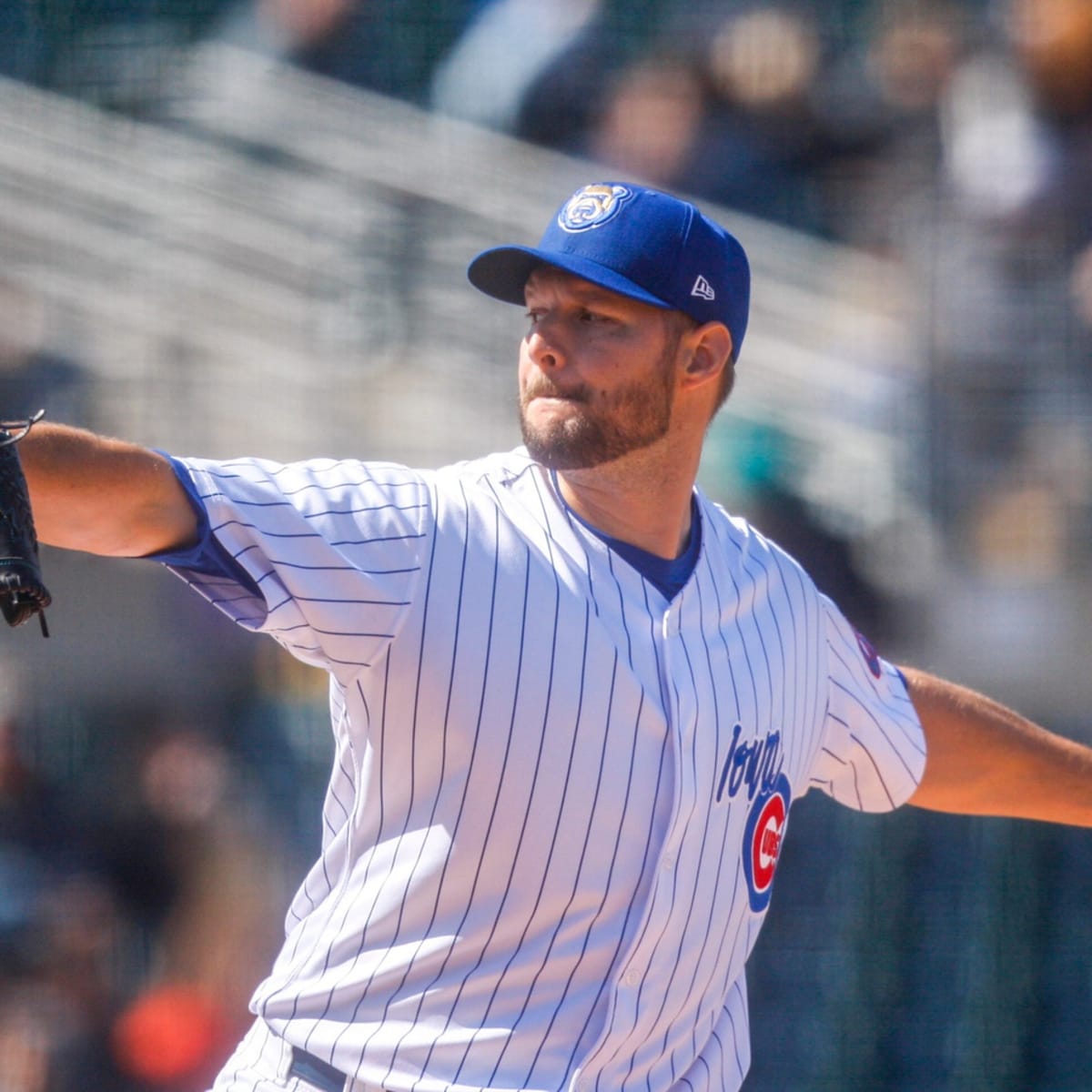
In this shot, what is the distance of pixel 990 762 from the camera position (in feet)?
7.68

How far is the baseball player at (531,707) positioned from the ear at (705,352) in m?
0.04

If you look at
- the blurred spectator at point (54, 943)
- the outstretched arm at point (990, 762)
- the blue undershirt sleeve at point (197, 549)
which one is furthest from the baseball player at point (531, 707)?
the blurred spectator at point (54, 943)

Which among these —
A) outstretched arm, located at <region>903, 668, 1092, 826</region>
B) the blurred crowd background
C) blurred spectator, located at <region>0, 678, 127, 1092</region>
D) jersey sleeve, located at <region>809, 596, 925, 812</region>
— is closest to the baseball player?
jersey sleeve, located at <region>809, 596, 925, 812</region>

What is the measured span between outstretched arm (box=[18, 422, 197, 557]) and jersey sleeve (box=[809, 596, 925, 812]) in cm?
98

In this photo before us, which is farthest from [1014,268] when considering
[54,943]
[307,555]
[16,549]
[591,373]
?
[16,549]

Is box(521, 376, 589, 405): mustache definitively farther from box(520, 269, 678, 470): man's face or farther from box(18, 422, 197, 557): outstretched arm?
box(18, 422, 197, 557): outstretched arm

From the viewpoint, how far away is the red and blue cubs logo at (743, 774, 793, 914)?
1.98 m

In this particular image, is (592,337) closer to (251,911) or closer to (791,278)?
(791,278)

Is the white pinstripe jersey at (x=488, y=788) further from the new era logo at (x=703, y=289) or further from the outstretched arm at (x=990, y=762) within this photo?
the outstretched arm at (x=990, y=762)

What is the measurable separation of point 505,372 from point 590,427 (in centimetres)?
169

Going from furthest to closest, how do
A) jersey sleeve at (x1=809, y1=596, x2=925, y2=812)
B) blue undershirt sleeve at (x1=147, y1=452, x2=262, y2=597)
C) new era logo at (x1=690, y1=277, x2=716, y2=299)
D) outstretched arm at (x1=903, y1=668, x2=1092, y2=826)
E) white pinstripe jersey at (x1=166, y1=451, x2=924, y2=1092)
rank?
outstretched arm at (x1=903, y1=668, x2=1092, y2=826) → jersey sleeve at (x1=809, y1=596, x2=925, y2=812) → new era logo at (x1=690, y1=277, x2=716, y2=299) → white pinstripe jersey at (x1=166, y1=451, x2=924, y2=1092) → blue undershirt sleeve at (x1=147, y1=452, x2=262, y2=597)

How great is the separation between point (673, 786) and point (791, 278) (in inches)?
77.7

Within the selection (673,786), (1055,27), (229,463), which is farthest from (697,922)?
(1055,27)

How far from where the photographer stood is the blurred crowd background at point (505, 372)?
3.44 m
